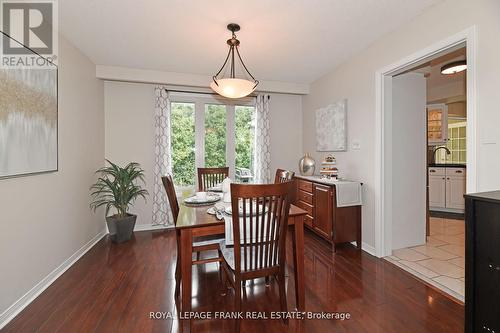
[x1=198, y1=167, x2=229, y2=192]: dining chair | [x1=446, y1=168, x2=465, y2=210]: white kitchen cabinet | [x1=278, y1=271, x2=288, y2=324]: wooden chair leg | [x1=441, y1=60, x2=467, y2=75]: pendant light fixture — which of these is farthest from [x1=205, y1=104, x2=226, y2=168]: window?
[x1=446, y1=168, x2=465, y2=210]: white kitchen cabinet

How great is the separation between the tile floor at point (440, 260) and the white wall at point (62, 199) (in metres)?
3.57

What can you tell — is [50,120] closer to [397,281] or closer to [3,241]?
[3,241]

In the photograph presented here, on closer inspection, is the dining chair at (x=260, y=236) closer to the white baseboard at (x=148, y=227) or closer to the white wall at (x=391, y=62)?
the white wall at (x=391, y=62)

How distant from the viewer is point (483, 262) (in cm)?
123

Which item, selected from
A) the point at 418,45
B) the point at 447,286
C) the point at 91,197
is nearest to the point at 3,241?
the point at 91,197

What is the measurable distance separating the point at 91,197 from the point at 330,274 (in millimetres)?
3241

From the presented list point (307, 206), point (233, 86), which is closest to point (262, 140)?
point (307, 206)

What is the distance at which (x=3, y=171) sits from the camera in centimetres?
170

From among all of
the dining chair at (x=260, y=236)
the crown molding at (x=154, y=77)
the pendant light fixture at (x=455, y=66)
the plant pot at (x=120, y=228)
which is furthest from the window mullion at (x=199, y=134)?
the pendant light fixture at (x=455, y=66)

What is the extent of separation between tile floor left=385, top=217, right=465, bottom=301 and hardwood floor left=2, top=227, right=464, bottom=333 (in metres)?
0.15

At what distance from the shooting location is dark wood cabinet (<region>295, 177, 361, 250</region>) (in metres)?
2.84

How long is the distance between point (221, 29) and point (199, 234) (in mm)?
2081

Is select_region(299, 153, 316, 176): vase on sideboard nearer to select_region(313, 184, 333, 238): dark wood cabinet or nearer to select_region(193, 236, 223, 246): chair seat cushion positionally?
select_region(313, 184, 333, 238): dark wood cabinet

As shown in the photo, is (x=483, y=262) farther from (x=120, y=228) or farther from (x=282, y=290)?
(x=120, y=228)
